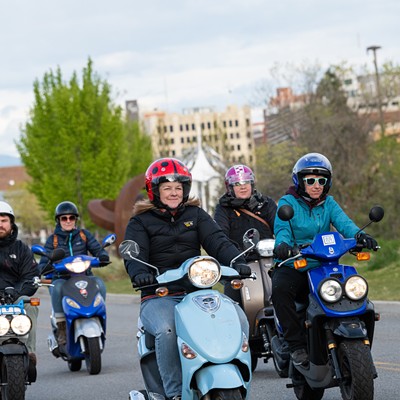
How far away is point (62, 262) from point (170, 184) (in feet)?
19.0

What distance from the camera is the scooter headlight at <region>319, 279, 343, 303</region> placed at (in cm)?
820

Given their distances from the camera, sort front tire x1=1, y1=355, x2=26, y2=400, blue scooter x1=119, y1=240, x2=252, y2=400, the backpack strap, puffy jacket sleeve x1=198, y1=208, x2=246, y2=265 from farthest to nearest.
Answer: the backpack strap → front tire x1=1, y1=355, x2=26, y2=400 → puffy jacket sleeve x1=198, y1=208, x2=246, y2=265 → blue scooter x1=119, y1=240, x2=252, y2=400

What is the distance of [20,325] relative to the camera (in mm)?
10055

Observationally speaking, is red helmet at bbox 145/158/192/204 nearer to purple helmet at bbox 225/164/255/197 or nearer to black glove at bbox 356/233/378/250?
black glove at bbox 356/233/378/250

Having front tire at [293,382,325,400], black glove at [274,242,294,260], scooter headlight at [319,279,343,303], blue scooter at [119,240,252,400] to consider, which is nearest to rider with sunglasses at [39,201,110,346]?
front tire at [293,382,325,400]

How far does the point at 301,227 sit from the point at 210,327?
6.77 feet

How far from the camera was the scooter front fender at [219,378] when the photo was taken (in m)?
6.87

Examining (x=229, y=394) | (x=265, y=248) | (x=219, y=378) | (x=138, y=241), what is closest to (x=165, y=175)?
(x=138, y=241)

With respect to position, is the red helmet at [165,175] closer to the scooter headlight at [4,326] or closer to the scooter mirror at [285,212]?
the scooter mirror at [285,212]

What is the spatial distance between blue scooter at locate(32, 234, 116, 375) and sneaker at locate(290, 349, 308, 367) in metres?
4.75

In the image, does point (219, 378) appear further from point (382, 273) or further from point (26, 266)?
point (382, 273)

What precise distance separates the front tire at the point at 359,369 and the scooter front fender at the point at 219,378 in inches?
43.0

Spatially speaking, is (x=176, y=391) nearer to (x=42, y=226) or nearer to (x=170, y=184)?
(x=170, y=184)

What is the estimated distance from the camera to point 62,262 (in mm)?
13719
